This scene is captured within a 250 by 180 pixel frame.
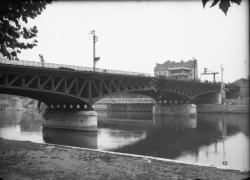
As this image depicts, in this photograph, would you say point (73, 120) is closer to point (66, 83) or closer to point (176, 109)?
point (66, 83)

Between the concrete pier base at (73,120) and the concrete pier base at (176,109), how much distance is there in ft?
165

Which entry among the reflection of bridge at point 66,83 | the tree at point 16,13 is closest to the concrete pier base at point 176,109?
the reflection of bridge at point 66,83

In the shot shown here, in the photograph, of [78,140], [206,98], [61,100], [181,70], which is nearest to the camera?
[78,140]

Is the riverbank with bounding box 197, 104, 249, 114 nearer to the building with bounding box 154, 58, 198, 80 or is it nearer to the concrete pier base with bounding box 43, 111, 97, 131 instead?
the building with bounding box 154, 58, 198, 80

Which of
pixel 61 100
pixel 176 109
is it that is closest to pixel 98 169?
pixel 61 100

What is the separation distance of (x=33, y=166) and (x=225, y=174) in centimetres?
956

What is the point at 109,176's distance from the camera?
1254 centimetres

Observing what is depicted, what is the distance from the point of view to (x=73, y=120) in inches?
2201

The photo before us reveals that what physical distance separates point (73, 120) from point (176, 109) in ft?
178

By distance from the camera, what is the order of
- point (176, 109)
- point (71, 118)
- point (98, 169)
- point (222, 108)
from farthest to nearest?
point (222, 108) → point (176, 109) → point (71, 118) → point (98, 169)

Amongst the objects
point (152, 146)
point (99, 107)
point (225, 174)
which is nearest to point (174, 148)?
point (152, 146)

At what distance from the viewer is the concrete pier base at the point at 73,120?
54.1 m

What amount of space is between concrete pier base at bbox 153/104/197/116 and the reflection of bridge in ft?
65.6

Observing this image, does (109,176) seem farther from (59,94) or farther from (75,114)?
(75,114)
